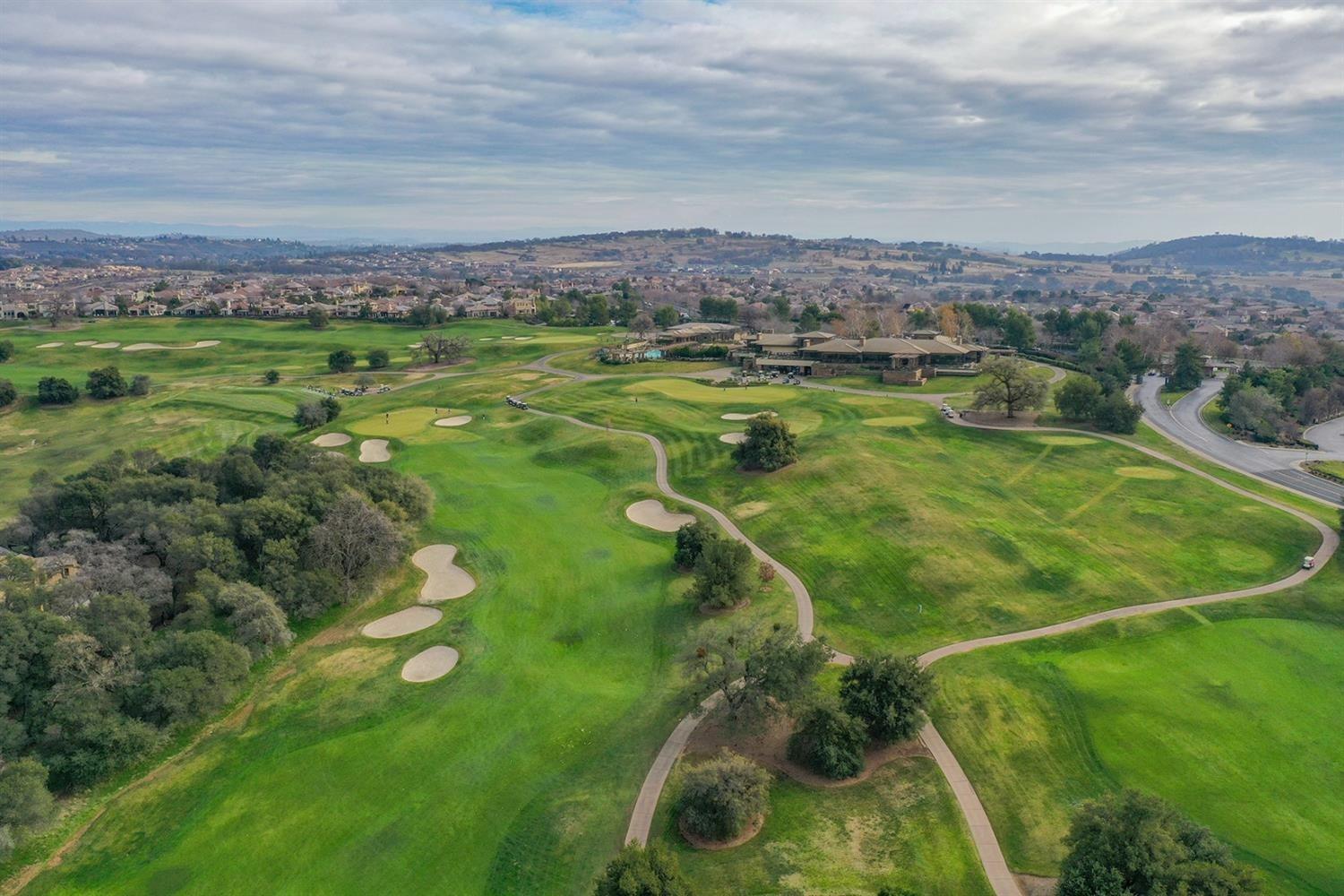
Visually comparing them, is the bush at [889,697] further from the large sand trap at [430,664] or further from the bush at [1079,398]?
the bush at [1079,398]

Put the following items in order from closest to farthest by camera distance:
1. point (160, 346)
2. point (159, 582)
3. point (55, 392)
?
point (159, 582) < point (55, 392) < point (160, 346)

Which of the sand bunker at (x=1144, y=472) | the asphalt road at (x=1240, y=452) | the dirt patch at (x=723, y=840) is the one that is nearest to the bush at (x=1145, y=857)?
the dirt patch at (x=723, y=840)

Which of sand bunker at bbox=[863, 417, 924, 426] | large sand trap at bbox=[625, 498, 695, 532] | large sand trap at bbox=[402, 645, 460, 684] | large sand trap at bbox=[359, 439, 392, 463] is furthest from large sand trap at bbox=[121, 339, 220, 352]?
sand bunker at bbox=[863, 417, 924, 426]

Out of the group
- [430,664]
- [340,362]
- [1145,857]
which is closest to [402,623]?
[430,664]

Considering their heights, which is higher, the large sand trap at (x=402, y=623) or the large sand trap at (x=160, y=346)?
the large sand trap at (x=160, y=346)

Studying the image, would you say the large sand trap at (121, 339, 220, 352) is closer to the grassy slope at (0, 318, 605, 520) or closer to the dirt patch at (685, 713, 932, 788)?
the grassy slope at (0, 318, 605, 520)

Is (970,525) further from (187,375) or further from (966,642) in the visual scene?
(187,375)

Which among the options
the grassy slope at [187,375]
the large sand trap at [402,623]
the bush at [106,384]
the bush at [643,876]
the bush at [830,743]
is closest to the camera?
the bush at [643,876]
